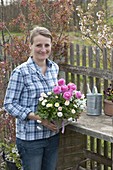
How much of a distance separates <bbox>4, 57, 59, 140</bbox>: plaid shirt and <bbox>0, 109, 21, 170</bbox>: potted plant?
985mm

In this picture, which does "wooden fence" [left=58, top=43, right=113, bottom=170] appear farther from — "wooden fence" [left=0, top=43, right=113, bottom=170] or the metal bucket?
the metal bucket

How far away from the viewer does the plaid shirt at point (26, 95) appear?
3109mm

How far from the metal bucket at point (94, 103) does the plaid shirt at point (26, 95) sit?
58cm

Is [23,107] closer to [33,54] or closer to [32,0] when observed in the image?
[33,54]

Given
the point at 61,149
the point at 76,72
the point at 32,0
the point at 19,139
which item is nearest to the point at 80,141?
the point at 61,149

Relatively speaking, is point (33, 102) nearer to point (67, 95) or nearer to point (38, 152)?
point (67, 95)

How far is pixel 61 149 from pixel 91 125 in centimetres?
86

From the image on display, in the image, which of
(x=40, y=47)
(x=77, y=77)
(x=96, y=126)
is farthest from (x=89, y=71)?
(x=40, y=47)

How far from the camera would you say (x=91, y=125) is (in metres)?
3.41

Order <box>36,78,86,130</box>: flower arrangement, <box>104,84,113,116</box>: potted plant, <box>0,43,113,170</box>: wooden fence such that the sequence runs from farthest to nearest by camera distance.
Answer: <box>0,43,113,170</box>: wooden fence → <box>104,84,113,116</box>: potted plant → <box>36,78,86,130</box>: flower arrangement

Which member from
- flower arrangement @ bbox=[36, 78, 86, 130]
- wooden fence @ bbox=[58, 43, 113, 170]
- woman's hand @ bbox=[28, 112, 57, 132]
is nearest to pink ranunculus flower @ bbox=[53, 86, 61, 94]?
flower arrangement @ bbox=[36, 78, 86, 130]

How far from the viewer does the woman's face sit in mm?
3188

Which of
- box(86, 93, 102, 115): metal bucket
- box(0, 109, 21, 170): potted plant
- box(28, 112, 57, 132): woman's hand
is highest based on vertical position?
box(86, 93, 102, 115): metal bucket

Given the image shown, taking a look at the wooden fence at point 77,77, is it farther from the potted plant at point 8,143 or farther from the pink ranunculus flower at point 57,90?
the pink ranunculus flower at point 57,90
